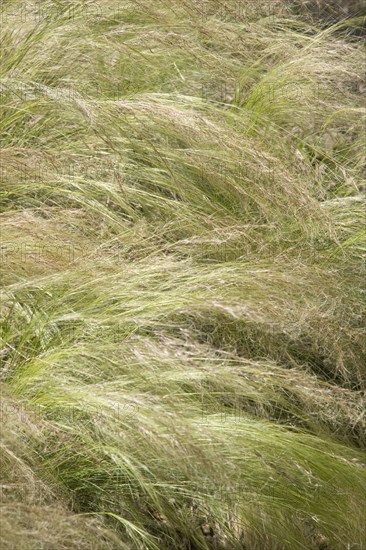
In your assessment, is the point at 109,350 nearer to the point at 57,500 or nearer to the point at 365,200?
the point at 57,500

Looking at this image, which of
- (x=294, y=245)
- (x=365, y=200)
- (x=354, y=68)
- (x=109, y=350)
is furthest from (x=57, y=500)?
(x=354, y=68)

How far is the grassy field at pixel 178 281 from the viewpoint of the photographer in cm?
228

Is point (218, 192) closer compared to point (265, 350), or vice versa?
point (265, 350)

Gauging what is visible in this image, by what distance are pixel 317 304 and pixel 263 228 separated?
1.49 feet

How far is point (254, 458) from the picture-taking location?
2.30 m

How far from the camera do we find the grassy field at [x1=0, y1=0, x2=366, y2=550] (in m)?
2.28

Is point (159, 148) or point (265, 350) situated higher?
point (159, 148)

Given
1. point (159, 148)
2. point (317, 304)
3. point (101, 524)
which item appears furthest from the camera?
point (159, 148)

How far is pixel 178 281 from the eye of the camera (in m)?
2.71

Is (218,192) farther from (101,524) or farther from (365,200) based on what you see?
(101,524)

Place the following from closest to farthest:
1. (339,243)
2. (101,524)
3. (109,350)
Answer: (101,524) < (109,350) < (339,243)

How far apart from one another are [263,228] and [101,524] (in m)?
1.13

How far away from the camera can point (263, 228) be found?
3.07 metres

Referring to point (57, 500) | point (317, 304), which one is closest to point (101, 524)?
point (57, 500)
